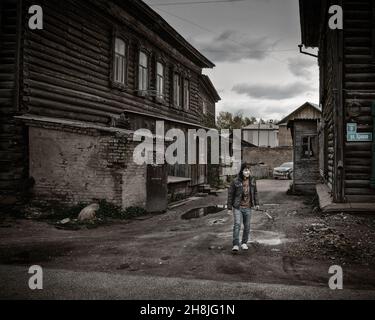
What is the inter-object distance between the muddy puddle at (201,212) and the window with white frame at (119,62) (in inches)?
222

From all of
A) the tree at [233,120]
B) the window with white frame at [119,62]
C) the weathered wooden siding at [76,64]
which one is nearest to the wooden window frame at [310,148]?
the weathered wooden siding at [76,64]

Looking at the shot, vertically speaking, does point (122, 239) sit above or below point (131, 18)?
below

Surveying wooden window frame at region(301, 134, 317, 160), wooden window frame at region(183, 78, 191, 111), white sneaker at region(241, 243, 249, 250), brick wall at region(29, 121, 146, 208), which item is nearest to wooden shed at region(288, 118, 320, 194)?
wooden window frame at region(301, 134, 317, 160)

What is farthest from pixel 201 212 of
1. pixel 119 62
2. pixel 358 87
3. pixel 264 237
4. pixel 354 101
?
pixel 119 62

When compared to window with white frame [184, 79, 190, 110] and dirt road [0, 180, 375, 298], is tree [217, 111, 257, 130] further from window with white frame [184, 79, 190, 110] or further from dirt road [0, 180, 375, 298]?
dirt road [0, 180, 375, 298]

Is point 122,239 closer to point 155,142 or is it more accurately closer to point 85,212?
point 85,212

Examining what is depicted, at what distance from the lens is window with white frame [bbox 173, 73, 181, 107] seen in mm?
17781

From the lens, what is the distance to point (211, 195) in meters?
16.8

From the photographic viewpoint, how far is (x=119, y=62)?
42.7 feet

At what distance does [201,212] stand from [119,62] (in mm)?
6487

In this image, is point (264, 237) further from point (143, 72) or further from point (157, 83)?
point (157, 83)

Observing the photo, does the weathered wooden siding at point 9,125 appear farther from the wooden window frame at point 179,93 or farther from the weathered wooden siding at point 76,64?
the wooden window frame at point 179,93
